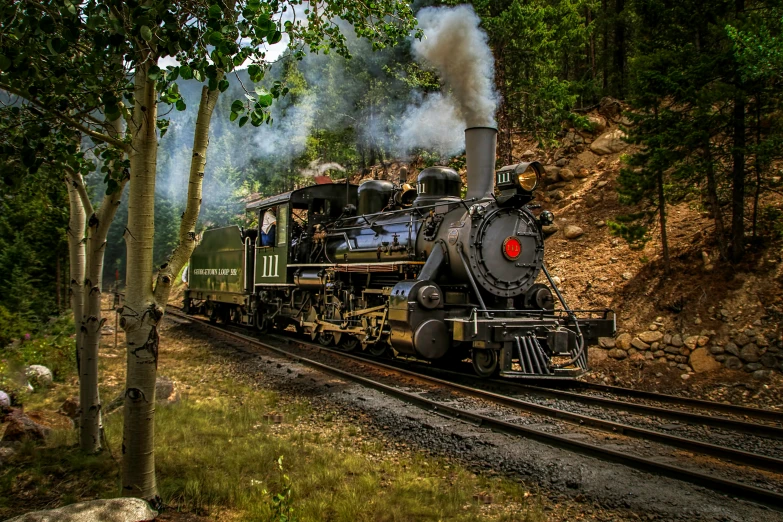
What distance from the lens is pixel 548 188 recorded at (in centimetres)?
1881

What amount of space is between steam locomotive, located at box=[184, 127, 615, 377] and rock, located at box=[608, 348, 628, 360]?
2.80 ft

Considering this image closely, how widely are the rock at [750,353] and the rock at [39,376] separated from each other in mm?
11201

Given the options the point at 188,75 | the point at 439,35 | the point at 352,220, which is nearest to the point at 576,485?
the point at 188,75

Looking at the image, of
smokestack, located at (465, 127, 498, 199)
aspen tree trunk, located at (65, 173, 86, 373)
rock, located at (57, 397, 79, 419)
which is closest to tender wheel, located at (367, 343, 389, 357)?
smokestack, located at (465, 127, 498, 199)

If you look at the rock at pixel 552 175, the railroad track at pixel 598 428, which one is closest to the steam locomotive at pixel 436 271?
the railroad track at pixel 598 428

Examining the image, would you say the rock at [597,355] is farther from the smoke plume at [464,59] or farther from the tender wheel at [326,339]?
the tender wheel at [326,339]

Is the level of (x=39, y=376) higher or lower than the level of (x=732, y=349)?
lower

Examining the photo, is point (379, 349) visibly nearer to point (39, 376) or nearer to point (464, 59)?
point (39, 376)

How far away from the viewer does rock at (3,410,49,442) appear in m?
5.27

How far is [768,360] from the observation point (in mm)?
8766

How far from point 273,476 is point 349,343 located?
6.92 meters

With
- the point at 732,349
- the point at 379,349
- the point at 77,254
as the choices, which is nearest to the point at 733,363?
the point at 732,349

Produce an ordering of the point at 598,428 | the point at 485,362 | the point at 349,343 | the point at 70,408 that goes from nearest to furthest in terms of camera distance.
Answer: the point at 598,428
the point at 70,408
the point at 485,362
the point at 349,343

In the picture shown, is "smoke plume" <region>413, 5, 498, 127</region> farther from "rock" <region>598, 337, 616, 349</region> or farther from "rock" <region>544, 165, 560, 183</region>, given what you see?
"rock" <region>544, 165, 560, 183</region>
